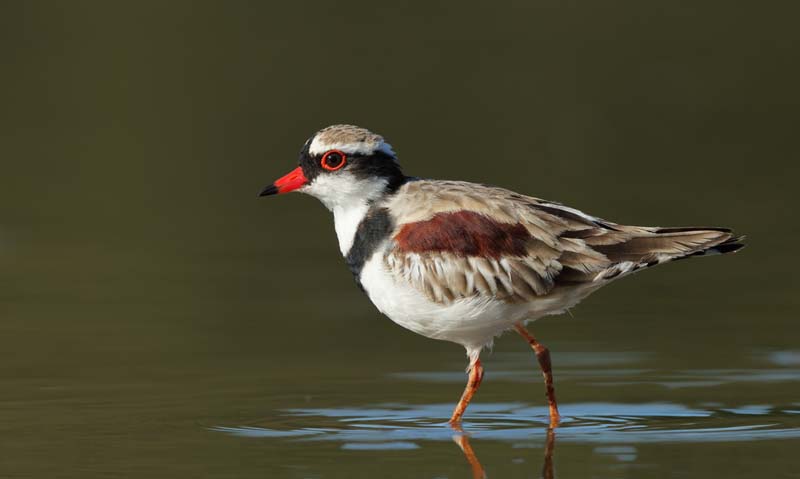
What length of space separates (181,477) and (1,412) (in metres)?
2.77

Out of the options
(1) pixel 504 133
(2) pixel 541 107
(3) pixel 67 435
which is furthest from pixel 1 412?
(2) pixel 541 107

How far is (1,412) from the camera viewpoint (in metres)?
13.6

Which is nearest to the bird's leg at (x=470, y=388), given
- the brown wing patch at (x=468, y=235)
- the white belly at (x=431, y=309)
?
the white belly at (x=431, y=309)

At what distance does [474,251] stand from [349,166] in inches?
51.9

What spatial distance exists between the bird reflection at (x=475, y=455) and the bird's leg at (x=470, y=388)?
21 cm

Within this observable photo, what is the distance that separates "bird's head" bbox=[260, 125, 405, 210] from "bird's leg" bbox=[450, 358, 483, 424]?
1.63 m

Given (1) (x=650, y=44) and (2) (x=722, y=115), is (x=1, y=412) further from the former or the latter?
(1) (x=650, y=44)

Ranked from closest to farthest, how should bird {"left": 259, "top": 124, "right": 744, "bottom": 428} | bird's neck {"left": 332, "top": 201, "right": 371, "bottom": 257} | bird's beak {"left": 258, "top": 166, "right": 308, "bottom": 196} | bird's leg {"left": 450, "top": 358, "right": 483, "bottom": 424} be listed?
→ 1. bird's leg {"left": 450, "top": 358, "right": 483, "bottom": 424}
2. bird {"left": 259, "top": 124, "right": 744, "bottom": 428}
3. bird's neck {"left": 332, "top": 201, "right": 371, "bottom": 257}
4. bird's beak {"left": 258, "top": 166, "right": 308, "bottom": 196}

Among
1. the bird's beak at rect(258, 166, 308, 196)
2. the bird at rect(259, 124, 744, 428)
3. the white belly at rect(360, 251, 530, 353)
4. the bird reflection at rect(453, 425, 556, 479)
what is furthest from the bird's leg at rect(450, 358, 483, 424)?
the bird's beak at rect(258, 166, 308, 196)

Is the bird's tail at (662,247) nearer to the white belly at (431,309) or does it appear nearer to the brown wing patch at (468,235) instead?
the brown wing patch at (468,235)

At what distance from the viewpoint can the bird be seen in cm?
1347

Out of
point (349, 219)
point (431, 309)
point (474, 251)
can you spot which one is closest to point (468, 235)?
point (474, 251)

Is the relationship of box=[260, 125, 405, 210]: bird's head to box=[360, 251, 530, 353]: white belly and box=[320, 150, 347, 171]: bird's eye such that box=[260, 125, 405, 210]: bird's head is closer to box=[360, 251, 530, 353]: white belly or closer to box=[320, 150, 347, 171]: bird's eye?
box=[320, 150, 347, 171]: bird's eye

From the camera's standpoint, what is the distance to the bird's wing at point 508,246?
13.5 metres
